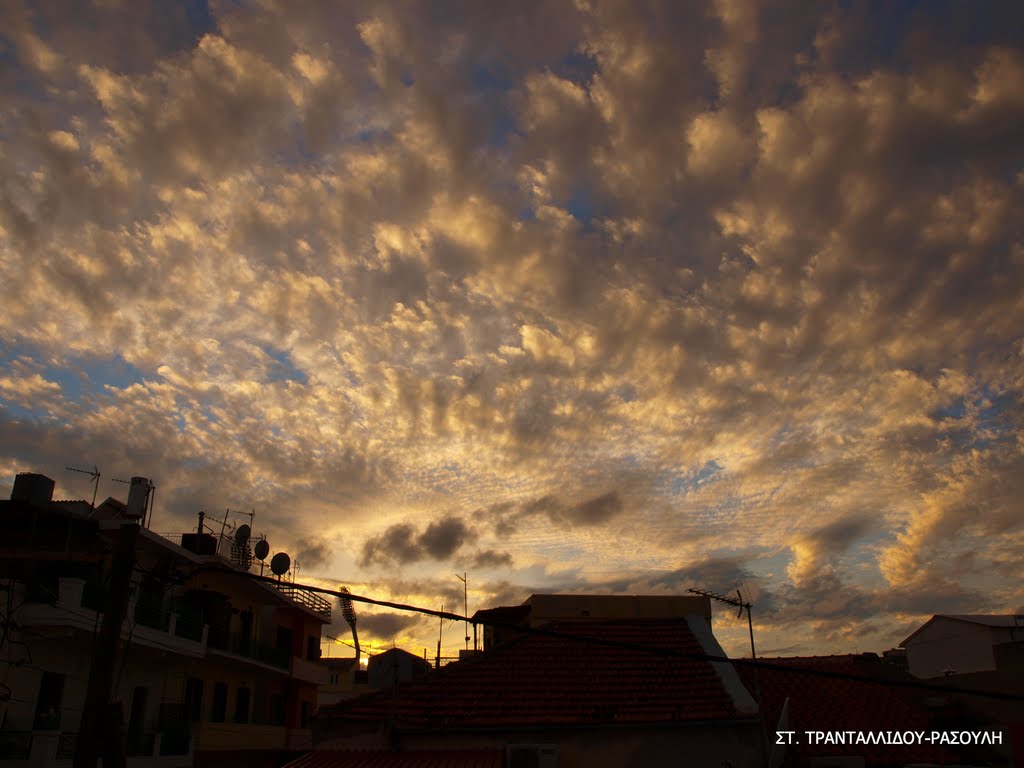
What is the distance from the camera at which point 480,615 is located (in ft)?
88.1

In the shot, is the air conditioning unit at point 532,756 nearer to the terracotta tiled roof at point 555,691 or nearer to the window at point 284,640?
the terracotta tiled roof at point 555,691

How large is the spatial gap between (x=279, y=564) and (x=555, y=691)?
25190 mm

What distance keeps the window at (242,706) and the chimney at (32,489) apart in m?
17.3

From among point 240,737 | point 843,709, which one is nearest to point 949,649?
point 843,709

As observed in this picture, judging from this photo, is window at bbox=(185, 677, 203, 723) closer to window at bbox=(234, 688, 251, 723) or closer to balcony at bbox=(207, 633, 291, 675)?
balcony at bbox=(207, 633, 291, 675)

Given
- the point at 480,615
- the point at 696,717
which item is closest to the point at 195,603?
the point at 480,615

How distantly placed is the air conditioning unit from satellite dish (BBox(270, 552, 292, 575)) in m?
26.4

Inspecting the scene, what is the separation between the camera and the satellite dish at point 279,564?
3941 cm

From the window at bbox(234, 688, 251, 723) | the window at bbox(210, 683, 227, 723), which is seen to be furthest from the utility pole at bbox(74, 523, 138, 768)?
the window at bbox(234, 688, 251, 723)

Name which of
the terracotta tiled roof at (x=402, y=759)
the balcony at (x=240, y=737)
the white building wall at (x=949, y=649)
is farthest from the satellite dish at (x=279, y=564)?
the white building wall at (x=949, y=649)

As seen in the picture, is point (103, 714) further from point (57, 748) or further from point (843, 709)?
point (843, 709)

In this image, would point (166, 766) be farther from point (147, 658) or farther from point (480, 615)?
point (480, 615)

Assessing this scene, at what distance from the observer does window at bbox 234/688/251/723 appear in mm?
35844

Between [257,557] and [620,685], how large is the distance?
992 inches
